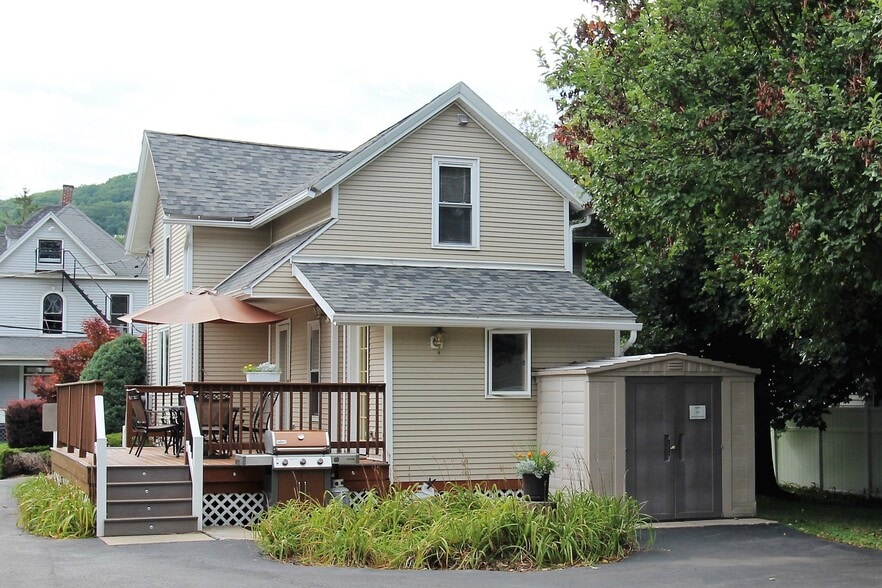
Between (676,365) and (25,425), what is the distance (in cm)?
2158

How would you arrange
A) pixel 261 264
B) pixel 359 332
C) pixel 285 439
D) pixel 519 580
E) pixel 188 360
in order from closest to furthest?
pixel 519 580 < pixel 285 439 < pixel 359 332 < pixel 261 264 < pixel 188 360

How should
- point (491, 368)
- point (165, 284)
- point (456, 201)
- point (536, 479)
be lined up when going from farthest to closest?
point (165, 284) < point (456, 201) < point (491, 368) < point (536, 479)

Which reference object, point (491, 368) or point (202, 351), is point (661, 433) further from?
point (202, 351)

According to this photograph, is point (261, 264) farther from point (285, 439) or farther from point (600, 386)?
point (600, 386)

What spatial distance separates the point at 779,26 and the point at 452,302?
20.3 feet

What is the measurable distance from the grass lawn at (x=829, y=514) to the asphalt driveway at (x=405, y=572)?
36.8 inches

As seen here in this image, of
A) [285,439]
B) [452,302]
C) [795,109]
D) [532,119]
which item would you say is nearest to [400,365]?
[452,302]

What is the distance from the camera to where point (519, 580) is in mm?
11125

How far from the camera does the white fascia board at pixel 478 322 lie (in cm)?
1566

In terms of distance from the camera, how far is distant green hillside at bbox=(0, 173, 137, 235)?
89062mm

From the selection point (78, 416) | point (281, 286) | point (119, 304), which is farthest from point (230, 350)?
point (119, 304)

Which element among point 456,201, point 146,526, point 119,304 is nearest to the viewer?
point 146,526

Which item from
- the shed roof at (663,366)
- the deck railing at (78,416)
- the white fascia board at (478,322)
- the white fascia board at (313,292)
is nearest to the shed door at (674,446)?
the shed roof at (663,366)

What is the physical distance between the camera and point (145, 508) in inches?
560
